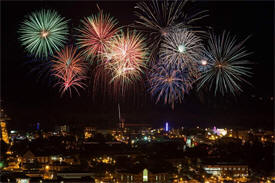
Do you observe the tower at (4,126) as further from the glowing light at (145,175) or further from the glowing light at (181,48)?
the glowing light at (181,48)

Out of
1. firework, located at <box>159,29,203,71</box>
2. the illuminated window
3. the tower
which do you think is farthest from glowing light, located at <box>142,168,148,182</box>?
the tower

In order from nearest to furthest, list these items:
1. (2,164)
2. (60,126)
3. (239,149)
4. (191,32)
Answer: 1. (191,32)
2. (2,164)
3. (239,149)
4. (60,126)

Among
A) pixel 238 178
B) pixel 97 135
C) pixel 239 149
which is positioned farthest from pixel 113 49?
pixel 97 135

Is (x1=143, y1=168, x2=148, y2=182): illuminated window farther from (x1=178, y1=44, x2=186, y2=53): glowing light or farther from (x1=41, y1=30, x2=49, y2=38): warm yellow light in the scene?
(x1=41, y1=30, x2=49, y2=38): warm yellow light

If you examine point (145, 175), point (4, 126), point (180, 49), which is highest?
point (180, 49)

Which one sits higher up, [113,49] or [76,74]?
[113,49]

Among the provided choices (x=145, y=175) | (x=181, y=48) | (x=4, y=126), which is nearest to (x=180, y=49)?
(x=181, y=48)

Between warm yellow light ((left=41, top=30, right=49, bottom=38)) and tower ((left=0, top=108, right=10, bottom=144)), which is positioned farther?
tower ((left=0, top=108, right=10, bottom=144))

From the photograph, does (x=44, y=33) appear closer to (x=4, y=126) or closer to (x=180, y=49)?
(x=180, y=49)

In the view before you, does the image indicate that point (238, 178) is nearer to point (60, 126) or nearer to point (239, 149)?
point (239, 149)
